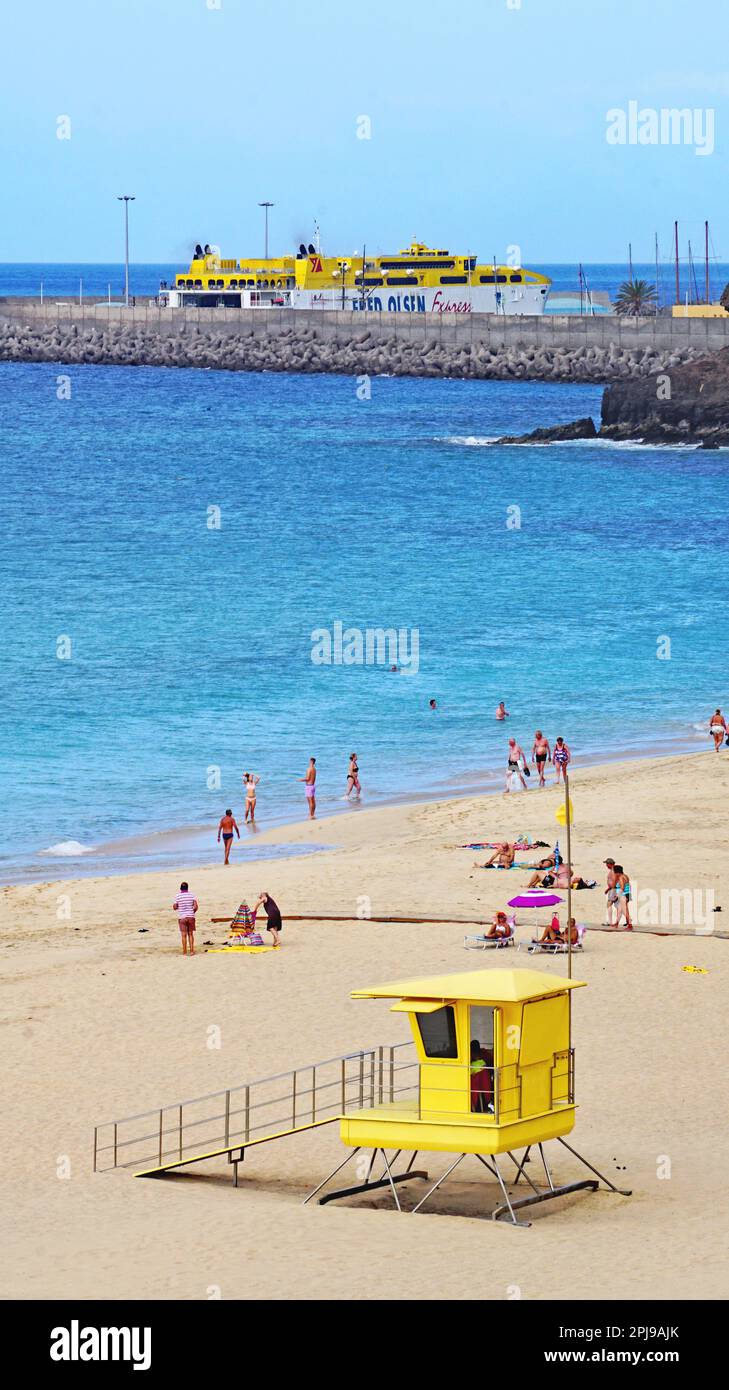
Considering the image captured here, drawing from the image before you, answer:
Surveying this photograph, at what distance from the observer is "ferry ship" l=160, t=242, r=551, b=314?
420 ft

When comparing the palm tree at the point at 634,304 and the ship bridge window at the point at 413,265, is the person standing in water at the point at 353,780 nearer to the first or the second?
the ship bridge window at the point at 413,265

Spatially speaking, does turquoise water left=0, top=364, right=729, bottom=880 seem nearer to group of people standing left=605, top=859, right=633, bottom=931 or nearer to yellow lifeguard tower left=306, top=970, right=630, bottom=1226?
group of people standing left=605, top=859, right=633, bottom=931

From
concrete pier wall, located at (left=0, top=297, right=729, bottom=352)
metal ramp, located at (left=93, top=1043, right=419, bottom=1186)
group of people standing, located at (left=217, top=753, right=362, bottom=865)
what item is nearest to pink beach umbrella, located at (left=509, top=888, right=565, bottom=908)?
metal ramp, located at (left=93, top=1043, right=419, bottom=1186)

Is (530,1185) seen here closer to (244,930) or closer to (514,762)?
(244,930)

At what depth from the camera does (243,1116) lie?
60.1 feet

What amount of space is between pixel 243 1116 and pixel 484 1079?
9.44ft

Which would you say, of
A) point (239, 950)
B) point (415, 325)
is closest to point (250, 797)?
point (239, 950)

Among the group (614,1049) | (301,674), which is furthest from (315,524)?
(614,1049)

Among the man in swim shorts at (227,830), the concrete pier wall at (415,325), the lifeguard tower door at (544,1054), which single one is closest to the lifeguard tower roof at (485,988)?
the lifeguard tower door at (544,1054)

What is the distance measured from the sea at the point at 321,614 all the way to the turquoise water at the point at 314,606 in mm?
117

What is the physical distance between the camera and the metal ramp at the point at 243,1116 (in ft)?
56.3

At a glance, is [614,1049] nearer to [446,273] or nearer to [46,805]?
[46,805]

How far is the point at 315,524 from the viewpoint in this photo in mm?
72312

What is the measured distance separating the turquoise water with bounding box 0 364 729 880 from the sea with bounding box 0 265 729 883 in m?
0.12
